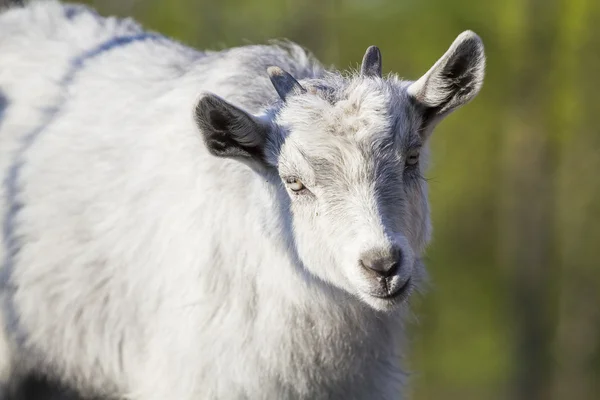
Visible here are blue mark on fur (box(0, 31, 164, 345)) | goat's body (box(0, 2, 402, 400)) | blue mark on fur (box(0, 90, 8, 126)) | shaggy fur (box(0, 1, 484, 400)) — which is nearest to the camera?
shaggy fur (box(0, 1, 484, 400))

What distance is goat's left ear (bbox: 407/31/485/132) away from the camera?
4730 millimetres

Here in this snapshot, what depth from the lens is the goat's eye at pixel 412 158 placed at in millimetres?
4815

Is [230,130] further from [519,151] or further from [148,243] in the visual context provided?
[519,151]

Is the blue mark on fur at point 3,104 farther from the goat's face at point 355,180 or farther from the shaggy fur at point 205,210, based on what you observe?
the goat's face at point 355,180

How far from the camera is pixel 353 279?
4.47 metres

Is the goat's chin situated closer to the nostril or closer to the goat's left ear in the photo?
the nostril

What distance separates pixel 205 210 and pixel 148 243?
468mm

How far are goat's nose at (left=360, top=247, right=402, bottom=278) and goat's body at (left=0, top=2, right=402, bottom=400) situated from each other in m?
0.66

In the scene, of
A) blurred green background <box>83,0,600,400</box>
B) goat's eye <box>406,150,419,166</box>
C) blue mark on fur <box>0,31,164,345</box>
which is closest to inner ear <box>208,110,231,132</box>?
goat's eye <box>406,150,419,166</box>

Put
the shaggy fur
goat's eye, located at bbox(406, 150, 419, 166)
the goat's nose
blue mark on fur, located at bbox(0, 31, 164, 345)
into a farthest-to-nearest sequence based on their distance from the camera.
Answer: blue mark on fur, located at bbox(0, 31, 164, 345) → goat's eye, located at bbox(406, 150, 419, 166) → the shaggy fur → the goat's nose

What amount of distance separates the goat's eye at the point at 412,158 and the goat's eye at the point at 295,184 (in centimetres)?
51

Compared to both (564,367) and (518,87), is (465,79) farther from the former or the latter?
(564,367)

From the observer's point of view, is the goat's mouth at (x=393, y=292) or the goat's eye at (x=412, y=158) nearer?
the goat's mouth at (x=393, y=292)

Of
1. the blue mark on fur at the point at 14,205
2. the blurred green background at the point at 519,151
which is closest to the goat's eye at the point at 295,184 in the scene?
the blue mark on fur at the point at 14,205
